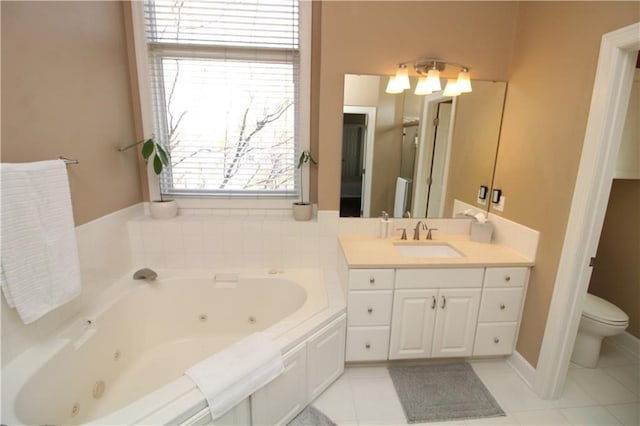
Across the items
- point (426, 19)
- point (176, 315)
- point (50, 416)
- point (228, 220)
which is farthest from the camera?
point (228, 220)

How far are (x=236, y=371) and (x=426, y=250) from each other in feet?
5.04

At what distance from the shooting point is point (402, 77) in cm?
200

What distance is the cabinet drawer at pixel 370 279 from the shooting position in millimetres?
1791

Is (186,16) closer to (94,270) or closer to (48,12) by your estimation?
(48,12)

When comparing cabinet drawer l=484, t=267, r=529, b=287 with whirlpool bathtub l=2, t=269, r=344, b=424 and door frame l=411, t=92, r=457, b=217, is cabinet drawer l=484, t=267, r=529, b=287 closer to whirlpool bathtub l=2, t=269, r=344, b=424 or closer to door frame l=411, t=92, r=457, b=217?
door frame l=411, t=92, r=457, b=217

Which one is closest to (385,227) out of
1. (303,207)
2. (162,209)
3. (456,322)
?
(303,207)

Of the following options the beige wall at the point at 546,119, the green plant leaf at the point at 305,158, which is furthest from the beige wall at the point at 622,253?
the green plant leaf at the point at 305,158

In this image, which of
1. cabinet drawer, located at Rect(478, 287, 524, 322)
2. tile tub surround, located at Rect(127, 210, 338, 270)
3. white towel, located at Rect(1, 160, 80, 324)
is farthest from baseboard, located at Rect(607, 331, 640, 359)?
white towel, located at Rect(1, 160, 80, 324)

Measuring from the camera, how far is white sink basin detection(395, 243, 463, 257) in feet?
7.06

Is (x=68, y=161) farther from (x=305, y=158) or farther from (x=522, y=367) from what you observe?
(x=522, y=367)

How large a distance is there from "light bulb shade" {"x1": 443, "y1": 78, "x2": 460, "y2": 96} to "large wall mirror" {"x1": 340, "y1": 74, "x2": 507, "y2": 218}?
47 mm

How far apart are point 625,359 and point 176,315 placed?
131 inches

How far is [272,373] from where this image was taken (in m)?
1.40

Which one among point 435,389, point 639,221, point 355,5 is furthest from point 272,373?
point 639,221
